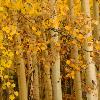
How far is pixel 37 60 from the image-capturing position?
34.0ft

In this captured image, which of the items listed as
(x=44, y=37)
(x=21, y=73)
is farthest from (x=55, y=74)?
(x=44, y=37)

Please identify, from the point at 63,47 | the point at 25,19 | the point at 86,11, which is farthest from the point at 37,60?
the point at 86,11

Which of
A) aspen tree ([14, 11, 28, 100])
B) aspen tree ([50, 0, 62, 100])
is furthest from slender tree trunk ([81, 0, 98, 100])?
aspen tree ([14, 11, 28, 100])

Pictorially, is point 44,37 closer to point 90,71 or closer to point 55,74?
point 55,74

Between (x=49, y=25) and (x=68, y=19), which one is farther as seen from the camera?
(x=68, y=19)

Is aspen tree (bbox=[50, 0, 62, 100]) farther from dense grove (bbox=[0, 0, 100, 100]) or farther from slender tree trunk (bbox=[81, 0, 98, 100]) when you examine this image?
slender tree trunk (bbox=[81, 0, 98, 100])

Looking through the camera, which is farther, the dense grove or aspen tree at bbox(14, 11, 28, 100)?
the dense grove

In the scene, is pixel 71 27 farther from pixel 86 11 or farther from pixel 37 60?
pixel 37 60

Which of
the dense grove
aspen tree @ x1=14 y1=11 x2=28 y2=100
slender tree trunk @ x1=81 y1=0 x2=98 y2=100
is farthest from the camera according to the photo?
slender tree trunk @ x1=81 y1=0 x2=98 y2=100

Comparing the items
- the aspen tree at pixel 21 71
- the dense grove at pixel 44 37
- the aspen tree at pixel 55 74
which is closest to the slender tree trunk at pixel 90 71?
the dense grove at pixel 44 37

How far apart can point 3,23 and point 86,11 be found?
7.26 feet

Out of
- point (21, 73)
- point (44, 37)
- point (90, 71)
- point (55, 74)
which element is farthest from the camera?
point (44, 37)

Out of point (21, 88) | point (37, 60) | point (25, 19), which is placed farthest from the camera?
point (37, 60)

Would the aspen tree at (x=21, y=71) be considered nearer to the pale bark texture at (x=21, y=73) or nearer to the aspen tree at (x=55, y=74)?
the pale bark texture at (x=21, y=73)
